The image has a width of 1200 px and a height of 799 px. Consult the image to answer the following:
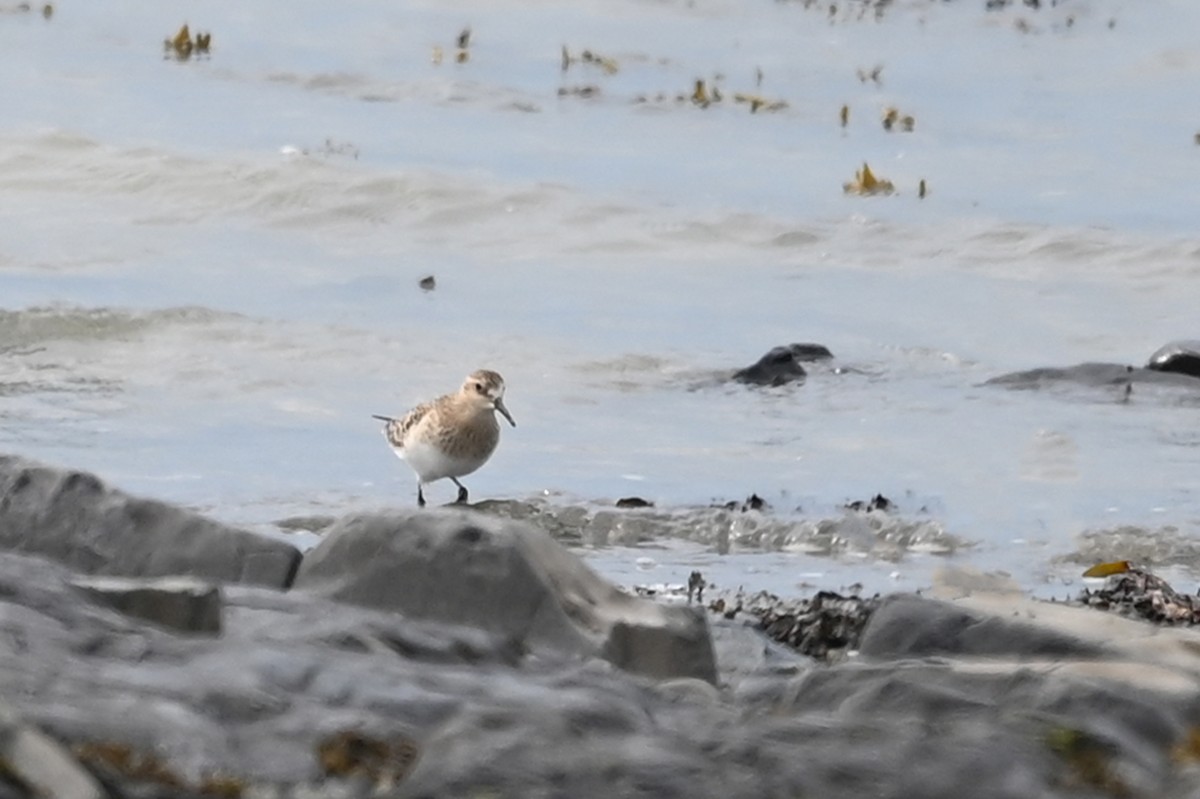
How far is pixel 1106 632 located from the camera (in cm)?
646

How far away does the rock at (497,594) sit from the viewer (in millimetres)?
6652

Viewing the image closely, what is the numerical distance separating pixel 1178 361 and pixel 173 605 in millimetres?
9770

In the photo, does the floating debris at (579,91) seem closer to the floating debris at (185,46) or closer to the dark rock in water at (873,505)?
the floating debris at (185,46)

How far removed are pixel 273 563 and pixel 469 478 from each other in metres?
5.25

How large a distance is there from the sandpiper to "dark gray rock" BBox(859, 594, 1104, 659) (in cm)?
466

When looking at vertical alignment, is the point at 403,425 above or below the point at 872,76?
below

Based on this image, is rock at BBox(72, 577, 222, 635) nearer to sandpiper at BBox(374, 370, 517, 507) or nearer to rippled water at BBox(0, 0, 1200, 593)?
rippled water at BBox(0, 0, 1200, 593)

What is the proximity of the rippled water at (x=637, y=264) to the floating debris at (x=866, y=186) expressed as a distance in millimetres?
169

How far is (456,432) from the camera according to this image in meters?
11.2

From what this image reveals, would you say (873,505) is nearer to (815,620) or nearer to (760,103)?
(815,620)

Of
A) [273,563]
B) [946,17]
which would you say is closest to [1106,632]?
[273,563]

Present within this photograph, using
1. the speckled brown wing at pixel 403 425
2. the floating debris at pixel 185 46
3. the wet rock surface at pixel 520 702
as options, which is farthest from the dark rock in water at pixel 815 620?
the floating debris at pixel 185 46

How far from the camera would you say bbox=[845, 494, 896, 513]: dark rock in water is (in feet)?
36.6

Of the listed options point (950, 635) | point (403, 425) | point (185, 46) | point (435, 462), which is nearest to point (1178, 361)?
point (403, 425)
